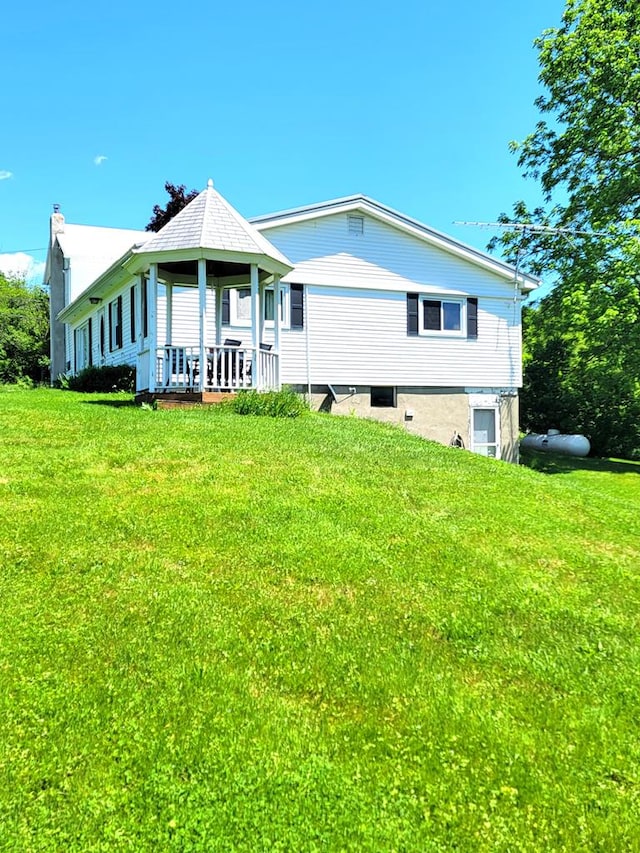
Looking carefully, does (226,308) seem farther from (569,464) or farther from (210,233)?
(569,464)

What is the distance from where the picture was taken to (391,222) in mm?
15547

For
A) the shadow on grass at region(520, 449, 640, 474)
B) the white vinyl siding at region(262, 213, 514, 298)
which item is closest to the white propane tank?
the shadow on grass at region(520, 449, 640, 474)

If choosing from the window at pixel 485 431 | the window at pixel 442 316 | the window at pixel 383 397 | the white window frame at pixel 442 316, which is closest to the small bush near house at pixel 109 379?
the window at pixel 383 397

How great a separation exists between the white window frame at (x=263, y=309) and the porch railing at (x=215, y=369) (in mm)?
1922

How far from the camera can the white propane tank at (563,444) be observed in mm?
23125

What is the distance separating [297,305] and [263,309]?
1042 mm

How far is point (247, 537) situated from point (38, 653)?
1.87 m

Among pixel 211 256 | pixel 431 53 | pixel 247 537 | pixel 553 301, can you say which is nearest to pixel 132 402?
pixel 211 256

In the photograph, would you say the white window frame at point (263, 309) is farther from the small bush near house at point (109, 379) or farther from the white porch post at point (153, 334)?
the small bush near house at point (109, 379)

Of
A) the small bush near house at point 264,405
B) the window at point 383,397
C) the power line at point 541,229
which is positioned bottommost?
the small bush near house at point 264,405

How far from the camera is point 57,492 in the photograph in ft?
17.9

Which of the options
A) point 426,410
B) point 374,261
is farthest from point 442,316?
point 426,410

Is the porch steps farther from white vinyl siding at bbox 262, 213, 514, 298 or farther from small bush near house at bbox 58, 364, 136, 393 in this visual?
white vinyl siding at bbox 262, 213, 514, 298

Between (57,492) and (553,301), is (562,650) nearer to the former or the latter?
(57,492)
